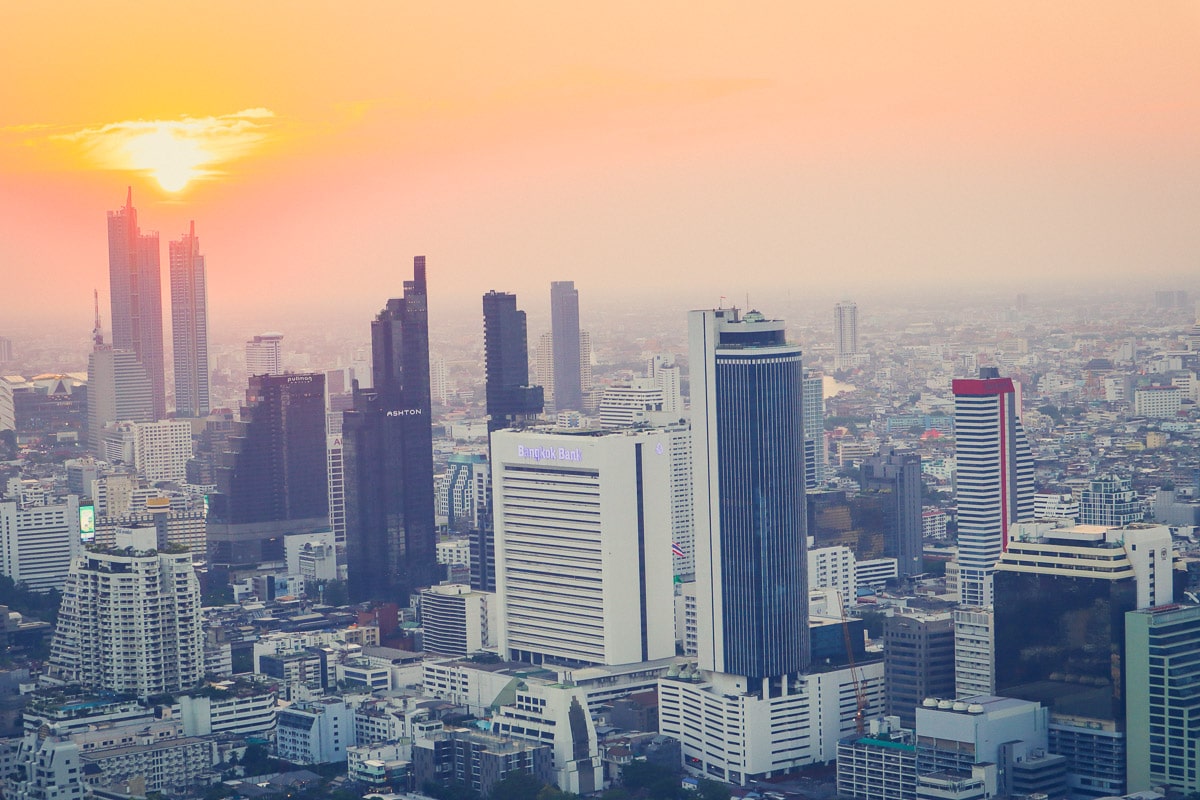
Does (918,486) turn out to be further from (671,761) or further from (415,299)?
(671,761)

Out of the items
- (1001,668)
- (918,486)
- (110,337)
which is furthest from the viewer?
(110,337)

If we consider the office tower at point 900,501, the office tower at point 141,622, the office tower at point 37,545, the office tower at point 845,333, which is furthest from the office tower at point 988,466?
the office tower at point 37,545

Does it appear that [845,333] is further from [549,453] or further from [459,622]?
[459,622]

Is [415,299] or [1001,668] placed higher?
[415,299]

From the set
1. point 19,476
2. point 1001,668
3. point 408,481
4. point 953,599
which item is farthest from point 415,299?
point 1001,668

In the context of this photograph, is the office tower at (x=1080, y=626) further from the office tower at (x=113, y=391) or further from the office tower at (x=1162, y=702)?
the office tower at (x=113, y=391)

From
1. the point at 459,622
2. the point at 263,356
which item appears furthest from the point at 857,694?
the point at 263,356
